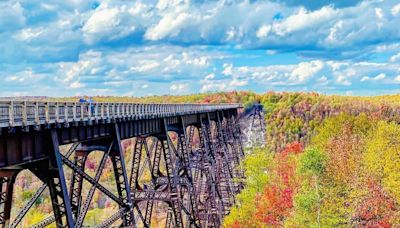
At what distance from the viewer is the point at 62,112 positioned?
17.2m

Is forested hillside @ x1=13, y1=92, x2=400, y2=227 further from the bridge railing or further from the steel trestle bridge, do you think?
the bridge railing

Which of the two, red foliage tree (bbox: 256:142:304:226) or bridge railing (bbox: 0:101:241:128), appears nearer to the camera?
bridge railing (bbox: 0:101:241:128)

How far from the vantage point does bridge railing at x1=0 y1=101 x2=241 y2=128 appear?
548 inches

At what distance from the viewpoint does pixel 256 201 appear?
39.7 metres

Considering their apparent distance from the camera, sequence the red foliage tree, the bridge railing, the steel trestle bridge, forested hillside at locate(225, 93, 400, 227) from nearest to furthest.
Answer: the bridge railing
the steel trestle bridge
forested hillside at locate(225, 93, 400, 227)
the red foliage tree

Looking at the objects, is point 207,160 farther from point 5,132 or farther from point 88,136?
point 5,132

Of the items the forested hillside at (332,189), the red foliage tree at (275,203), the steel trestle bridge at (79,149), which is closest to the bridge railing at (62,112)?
the steel trestle bridge at (79,149)

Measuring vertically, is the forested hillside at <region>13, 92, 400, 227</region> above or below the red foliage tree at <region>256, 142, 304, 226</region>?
above

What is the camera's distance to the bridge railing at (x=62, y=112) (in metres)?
13.9

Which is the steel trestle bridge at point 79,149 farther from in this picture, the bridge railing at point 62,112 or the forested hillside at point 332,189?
the forested hillside at point 332,189

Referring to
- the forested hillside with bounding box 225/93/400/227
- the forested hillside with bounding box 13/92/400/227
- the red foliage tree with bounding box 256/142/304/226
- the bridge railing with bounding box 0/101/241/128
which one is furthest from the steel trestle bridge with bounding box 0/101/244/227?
the forested hillside with bounding box 225/93/400/227

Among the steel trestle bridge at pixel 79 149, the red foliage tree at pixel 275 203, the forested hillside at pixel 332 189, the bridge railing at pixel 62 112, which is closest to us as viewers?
the bridge railing at pixel 62 112

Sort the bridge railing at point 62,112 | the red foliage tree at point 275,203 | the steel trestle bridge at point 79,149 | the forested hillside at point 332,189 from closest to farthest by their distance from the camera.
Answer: the bridge railing at point 62,112 → the steel trestle bridge at point 79,149 → the forested hillside at point 332,189 → the red foliage tree at point 275,203

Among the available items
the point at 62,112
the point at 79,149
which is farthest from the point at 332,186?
the point at 62,112
